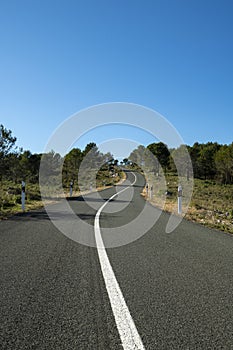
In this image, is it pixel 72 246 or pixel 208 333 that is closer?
pixel 208 333

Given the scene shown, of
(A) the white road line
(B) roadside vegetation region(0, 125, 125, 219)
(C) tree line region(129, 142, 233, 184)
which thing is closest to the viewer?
(A) the white road line

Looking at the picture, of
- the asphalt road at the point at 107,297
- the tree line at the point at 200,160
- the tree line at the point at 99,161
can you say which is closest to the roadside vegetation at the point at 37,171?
the tree line at the point at 99,161

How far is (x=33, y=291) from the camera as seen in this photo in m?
3.24

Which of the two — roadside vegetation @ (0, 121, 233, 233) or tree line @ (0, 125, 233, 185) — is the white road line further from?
tree line @ (0, 125, 233, 185)

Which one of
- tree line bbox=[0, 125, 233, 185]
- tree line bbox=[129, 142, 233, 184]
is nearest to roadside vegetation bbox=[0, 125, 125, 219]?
tree line bbox=[0, 125, 233, 185]

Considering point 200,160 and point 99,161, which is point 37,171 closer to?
point 99,161

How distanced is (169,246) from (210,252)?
2.70 ft

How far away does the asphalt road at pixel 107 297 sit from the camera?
228 centimetres

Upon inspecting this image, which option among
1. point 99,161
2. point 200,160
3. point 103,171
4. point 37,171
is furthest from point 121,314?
point 103,171

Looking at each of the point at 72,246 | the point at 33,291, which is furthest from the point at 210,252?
the point at 33,291

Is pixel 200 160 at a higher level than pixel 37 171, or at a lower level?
higher

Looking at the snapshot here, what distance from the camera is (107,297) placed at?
10.2 ft

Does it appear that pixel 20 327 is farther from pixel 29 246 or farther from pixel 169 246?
pixel 169 246

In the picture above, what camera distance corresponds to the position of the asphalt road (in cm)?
228
